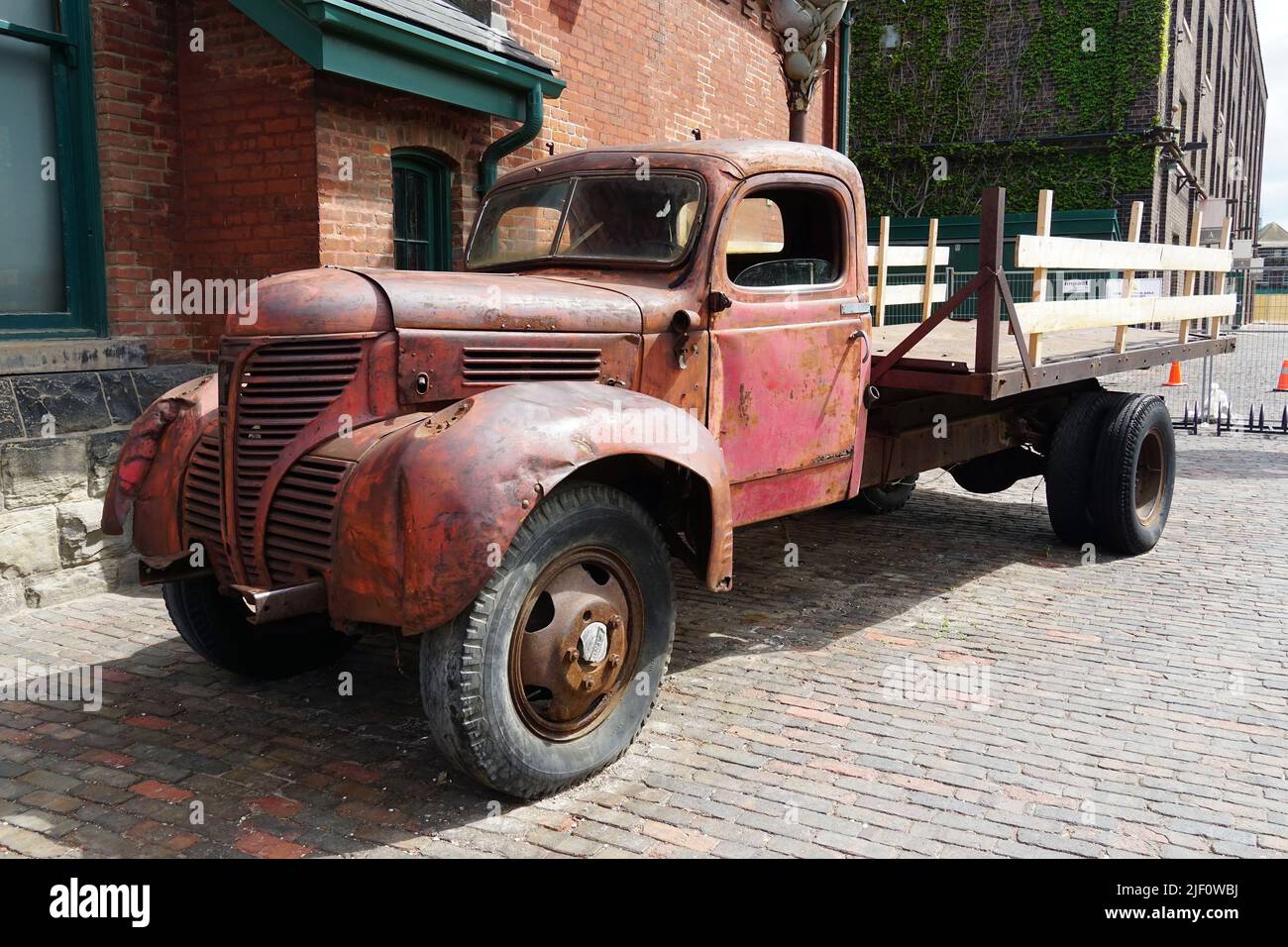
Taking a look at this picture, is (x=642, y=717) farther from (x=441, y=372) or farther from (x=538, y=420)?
(x=441, y=372)

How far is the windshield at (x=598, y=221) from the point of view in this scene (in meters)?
4.51

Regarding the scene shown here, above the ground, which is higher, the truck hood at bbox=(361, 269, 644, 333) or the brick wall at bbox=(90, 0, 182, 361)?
the brick wall at bbox=(90, 0, 182, 361)

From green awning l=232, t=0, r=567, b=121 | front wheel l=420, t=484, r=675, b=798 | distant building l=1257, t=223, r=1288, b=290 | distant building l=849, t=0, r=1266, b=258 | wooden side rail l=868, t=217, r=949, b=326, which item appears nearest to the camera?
front wheel l=420, t=484, r=675, b=798

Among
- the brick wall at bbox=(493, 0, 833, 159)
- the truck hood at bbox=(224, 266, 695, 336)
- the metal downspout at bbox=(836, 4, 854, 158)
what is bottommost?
the truck hood at bbox=(224, 266, 695, 336)

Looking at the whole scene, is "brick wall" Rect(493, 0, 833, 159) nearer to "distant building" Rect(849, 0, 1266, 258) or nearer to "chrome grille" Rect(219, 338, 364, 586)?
"chrome grille" Rect(219, 338, 364, 586)

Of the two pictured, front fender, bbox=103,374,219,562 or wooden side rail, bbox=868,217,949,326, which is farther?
wooden side rail, bbox=868,217,949,326

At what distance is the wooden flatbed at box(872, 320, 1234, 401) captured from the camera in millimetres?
5348

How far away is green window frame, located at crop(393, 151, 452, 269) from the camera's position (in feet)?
24.4

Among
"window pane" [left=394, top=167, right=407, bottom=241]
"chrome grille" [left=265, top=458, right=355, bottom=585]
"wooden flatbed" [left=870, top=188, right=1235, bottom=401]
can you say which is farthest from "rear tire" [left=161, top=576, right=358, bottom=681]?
"window pane" [left=394, top=167, right=407, bottom=241]

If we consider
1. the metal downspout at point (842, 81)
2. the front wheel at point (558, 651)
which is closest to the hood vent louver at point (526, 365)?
the front wheel at point (558, 651)

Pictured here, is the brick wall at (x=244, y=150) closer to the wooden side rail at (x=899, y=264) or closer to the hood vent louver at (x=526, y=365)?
the hood vent louver at (x=526, y=365)

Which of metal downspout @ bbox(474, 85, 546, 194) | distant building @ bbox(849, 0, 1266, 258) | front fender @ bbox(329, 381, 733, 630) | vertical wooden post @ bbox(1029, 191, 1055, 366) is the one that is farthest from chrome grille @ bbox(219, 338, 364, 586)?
distant building @ bbox(849, 0, 1266, 258)

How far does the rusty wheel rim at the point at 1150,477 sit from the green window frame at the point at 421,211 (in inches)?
201

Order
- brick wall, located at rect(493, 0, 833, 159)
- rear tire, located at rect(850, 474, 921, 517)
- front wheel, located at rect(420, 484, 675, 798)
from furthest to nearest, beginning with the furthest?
brick wall, located at rect(493, 0, 833, 159) < rear tire, located at rect(850, 474, 921, 517) < front wheel, located at rect(420, 484, 675, 798)
